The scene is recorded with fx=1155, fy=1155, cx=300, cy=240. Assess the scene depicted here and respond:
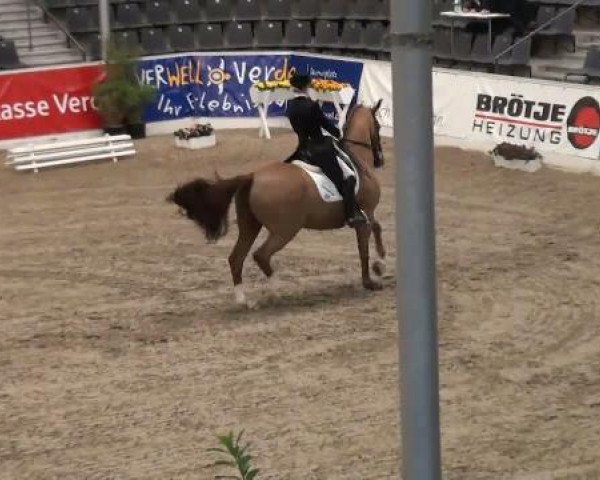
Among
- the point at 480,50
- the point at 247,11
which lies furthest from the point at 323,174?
the point at 247,11

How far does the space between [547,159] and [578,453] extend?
979 cm

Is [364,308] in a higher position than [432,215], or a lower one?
lower

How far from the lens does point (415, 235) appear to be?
3357 mm

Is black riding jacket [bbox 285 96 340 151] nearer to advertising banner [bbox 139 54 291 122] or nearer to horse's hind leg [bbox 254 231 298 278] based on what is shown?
horse's hind leg [bbox 254 231 298 278]

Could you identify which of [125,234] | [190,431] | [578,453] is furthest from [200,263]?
[578,453]

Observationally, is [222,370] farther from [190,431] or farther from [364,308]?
[364,308]

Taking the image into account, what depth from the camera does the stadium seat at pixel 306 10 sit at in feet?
80.9

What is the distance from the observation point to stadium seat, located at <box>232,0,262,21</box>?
24953mm

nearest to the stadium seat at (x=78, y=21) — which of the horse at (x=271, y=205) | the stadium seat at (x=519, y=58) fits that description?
the stadium seat at (x=519, y=58)

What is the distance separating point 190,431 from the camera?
26.5ft

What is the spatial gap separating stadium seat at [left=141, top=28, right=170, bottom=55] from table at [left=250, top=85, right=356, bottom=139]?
4334mm

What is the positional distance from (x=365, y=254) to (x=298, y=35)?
13.5 metres

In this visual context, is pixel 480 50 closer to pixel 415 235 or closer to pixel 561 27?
pixel 561 27

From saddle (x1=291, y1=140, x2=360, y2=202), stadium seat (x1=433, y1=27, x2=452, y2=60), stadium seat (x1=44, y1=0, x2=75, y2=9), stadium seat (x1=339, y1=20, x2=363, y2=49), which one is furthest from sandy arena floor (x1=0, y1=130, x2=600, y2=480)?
stadium seat (x1=44, y1=0, x2=75, y2=9)
